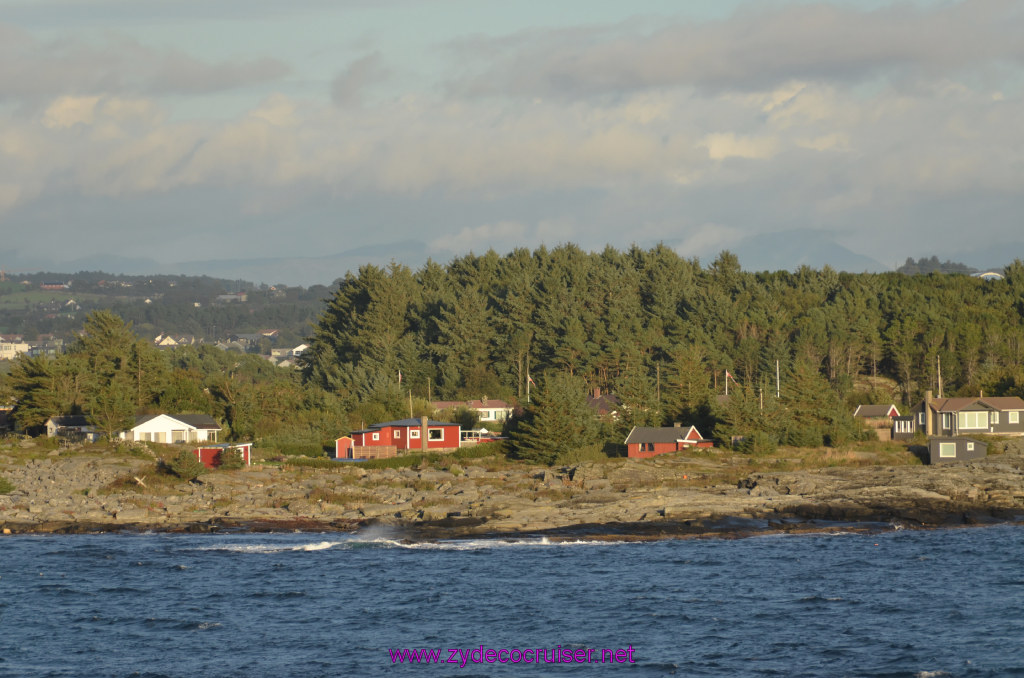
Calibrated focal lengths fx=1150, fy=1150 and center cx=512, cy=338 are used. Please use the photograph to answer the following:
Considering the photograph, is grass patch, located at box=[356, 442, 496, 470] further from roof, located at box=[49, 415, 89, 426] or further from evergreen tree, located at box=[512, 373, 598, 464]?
roof, located at box=[49, 415, 89, 426]

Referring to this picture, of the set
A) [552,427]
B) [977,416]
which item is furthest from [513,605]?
[977,416]

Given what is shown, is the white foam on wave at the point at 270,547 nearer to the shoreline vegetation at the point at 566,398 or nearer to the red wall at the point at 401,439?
the shoreline vegetation at the point at 566,398

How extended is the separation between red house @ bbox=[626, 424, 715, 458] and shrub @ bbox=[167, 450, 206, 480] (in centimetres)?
2626

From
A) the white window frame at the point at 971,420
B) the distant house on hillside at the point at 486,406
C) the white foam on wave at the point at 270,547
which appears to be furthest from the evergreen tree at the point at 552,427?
the white window frame at the point at 971,420

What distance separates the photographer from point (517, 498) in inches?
2327

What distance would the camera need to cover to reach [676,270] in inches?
4464

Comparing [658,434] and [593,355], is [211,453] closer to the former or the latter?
[658,434]

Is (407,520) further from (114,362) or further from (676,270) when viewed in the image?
(676,270)

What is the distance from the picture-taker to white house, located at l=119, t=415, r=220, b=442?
247 feet

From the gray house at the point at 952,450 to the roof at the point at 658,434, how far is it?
1434 cm

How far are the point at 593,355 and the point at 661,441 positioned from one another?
2526cm

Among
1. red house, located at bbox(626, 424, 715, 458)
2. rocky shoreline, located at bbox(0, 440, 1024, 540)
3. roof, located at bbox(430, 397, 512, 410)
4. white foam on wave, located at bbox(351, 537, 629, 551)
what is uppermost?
roof, located at bbox(430, 397, 512, 410)

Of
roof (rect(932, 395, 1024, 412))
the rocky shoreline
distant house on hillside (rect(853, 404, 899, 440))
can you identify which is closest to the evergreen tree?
the rocky shoreline

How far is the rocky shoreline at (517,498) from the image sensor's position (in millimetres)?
53594
